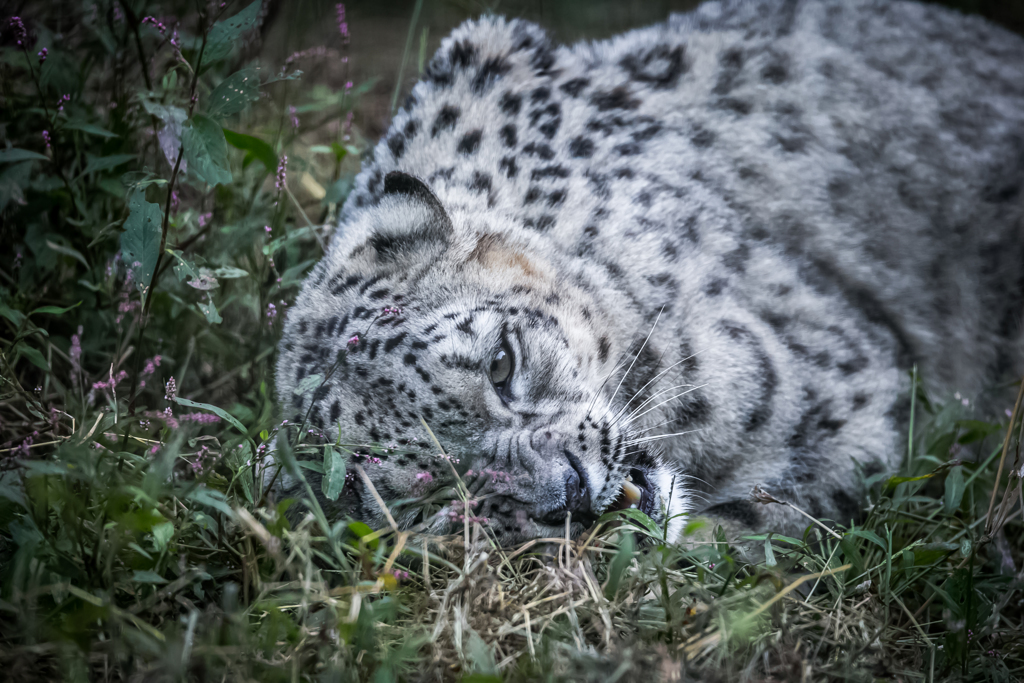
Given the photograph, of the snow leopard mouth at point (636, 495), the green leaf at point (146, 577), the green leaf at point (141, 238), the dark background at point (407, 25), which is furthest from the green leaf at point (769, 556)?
the dark background at point (407, 25)

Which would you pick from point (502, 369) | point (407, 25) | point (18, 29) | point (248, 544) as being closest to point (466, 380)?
point (502, 369)

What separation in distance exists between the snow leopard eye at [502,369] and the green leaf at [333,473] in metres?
0.69

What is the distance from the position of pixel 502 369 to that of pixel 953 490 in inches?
80.1

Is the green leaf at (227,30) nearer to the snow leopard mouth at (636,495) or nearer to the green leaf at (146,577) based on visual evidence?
the green leaf at (146,577)

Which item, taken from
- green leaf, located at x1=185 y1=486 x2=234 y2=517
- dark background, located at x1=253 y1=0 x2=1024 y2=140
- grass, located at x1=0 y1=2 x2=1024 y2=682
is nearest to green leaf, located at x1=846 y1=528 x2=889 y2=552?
grass, located at x1=0 y1=2 x2=1024 y2=682

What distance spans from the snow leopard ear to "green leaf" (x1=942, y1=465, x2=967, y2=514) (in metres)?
2.44

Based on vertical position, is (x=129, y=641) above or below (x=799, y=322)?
below

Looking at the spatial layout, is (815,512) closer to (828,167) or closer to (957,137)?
(828,167)


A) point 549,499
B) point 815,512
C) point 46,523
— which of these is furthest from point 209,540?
point 815,512

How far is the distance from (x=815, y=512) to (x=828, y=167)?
5.98 ft

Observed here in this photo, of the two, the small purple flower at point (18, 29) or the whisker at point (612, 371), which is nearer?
the whisker at point (612, 371)

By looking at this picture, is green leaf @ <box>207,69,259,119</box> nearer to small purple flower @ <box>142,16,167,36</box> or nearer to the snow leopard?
small purple flower @ <box>142,16,167,36</box>

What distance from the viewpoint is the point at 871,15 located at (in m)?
4.44

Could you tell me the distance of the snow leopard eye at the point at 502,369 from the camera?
2.99 metres
